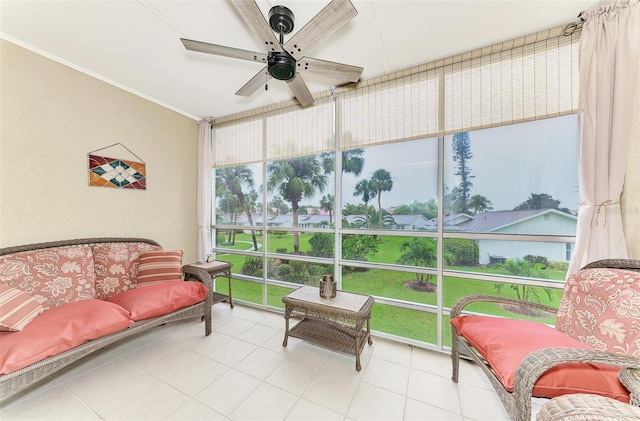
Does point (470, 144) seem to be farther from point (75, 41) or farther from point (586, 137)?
point (75, 41)

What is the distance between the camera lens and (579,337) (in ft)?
4.51

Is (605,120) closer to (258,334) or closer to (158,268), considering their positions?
(258,334)

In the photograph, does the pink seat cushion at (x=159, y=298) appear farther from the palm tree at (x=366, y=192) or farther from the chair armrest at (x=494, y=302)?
the chair armrest at (x=494, y=302)

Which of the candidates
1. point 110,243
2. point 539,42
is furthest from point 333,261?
point 539,42

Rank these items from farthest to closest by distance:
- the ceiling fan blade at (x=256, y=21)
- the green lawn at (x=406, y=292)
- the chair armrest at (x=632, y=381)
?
the green lawn at (x=406, y=292), the ceiling fan blade at (x=256, y=21), the chair armrest at (x=632, y=381)

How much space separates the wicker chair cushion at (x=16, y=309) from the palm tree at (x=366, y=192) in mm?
2923

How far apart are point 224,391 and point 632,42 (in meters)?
3.86

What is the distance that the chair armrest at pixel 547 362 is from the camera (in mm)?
984

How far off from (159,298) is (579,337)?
10.5ft

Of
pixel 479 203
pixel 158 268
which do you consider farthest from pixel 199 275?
pixel 479 203

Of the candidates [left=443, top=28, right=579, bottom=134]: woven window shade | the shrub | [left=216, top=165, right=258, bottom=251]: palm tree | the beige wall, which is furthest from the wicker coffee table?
the beige wall

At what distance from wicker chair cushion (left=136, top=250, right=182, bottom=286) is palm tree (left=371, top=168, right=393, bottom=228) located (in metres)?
2.45

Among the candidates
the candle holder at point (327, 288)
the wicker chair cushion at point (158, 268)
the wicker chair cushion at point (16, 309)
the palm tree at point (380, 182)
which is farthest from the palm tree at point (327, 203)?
the wicker chair cushion at point (16, 309)

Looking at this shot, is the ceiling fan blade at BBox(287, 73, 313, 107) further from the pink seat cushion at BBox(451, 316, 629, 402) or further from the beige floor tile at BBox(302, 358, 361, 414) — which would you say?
the beige floor tile at BBox(302, 358, 361, 414)
